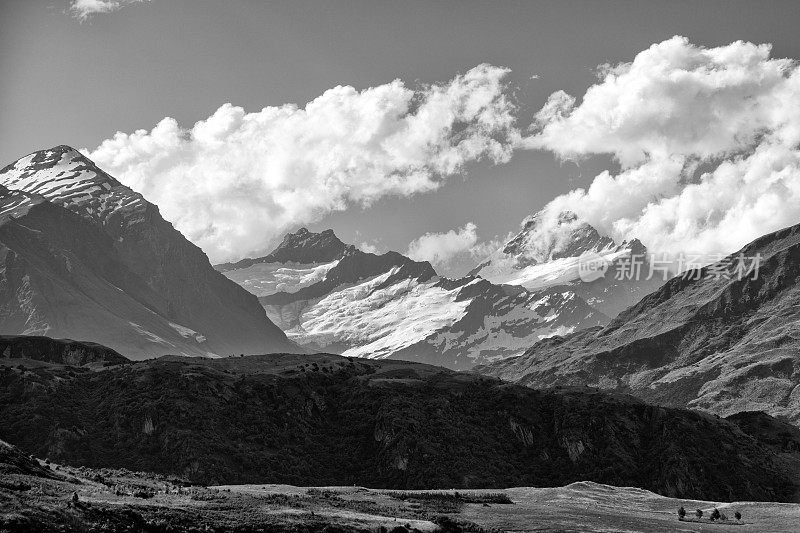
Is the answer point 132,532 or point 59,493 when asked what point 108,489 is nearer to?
point 59,493

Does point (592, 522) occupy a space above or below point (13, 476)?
below

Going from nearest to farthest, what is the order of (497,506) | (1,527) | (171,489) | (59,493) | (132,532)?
(1,527) < (132,532) < (59,493) < (171,489) < (497,506)

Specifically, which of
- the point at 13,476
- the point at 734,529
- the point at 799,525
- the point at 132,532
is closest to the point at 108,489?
the point at 13,476

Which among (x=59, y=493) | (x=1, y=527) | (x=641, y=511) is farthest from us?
(x=641, y=511)

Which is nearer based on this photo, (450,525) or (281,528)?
(281,528)

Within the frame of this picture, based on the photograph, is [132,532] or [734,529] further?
[734,529]

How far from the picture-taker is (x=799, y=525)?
118m

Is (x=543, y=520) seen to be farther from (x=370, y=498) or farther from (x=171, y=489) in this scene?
(x=171, y=489)

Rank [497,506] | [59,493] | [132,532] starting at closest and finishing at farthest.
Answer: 1. [132,532]
2. [59,493]
3. [497,506]

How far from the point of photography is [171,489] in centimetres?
11044

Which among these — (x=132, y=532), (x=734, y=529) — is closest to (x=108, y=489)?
(x=132, y=532)

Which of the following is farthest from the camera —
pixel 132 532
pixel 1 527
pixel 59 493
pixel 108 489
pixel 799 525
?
pixel 799 525

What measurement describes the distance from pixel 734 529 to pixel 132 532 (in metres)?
75.5

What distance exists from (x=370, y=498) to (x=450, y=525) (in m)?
22.9
